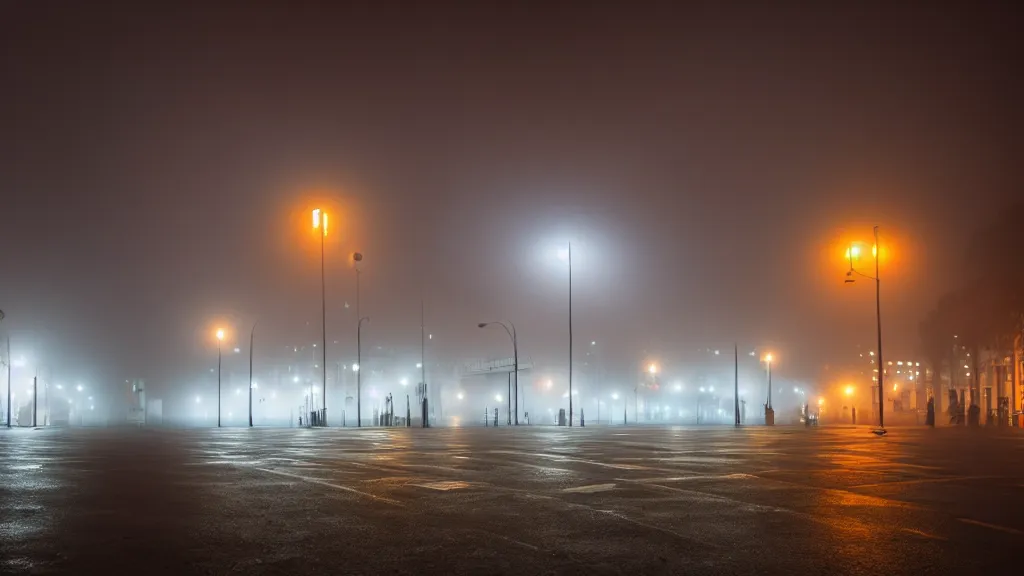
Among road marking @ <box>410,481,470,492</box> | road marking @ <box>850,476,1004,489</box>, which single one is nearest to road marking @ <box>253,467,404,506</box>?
road marking @ <box>410,481,470,492</box>

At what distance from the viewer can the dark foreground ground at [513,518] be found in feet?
21.9

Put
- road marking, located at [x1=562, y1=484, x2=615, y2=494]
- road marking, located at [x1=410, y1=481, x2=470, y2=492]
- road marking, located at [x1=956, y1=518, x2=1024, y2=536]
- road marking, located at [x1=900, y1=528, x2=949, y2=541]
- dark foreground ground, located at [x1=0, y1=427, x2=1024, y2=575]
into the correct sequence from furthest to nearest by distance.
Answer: road marking, located at [x1=410, y1=481, x2=470, y2=492], road marking, located at [x1=562, y1=484, x2=615, y2=494], road marking, located at [x1=956, y1=518, x2=1024, y2=536], road marking, located at [x1=900, y1=528, x2=949, y2=541], dark foreground ground, located at [x1=0, y1=427, x2=1024, y2=575]

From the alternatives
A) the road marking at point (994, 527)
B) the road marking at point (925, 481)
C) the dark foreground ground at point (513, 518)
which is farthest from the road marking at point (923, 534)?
the road marking at point (925, 481)

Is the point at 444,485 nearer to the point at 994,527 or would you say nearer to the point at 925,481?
the point at 994,527

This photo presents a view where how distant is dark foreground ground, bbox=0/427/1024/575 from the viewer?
6684 millimetres

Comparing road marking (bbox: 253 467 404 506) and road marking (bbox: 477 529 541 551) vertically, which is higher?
road marking (bbox: 477 529 541 551)

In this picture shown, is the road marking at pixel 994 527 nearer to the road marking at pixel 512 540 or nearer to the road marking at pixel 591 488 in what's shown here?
the road marking at pixel 591 488

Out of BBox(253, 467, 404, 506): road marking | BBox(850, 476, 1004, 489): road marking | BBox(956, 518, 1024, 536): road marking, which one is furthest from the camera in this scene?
BBox(850, 476, 1004, 489): road marking

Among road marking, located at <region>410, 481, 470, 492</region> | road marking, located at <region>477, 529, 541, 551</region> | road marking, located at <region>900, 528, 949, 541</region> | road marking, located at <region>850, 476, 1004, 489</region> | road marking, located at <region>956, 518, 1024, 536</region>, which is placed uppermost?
road marking, located at <region>477, 529, 541, 551</region>

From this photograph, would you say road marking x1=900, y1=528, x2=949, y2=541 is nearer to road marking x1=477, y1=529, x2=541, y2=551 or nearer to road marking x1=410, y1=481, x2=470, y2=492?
road marking x1=477, y1=529, x2=541, y2=551

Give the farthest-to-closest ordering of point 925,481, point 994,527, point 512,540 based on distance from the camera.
A: point 925,481 < point 994,527 < point 512,540

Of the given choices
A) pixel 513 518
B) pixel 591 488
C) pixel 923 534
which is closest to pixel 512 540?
pixel 513 518

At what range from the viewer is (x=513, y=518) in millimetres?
9117

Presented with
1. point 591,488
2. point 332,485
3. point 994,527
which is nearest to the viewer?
point 994,527
